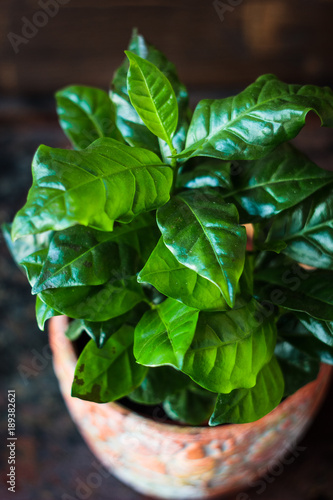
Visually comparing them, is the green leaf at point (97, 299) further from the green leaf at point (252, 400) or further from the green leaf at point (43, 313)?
the green leaf at point (252, 400)

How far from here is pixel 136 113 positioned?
686 mm

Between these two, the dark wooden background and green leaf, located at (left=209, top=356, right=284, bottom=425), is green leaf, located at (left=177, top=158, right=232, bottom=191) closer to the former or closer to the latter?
green leaf, located at (left=209, top=356, right=284, bottom=425)

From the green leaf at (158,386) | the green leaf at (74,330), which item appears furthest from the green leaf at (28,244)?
the green leaf at (158,386)

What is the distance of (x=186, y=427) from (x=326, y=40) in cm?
116

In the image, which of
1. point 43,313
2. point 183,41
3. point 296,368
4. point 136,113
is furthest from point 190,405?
point 183,41

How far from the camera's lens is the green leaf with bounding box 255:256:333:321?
62 centimetres

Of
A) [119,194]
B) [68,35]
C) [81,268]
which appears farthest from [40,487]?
[68,35]

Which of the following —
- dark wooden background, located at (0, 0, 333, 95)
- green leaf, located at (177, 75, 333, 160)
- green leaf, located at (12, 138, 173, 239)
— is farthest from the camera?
dark wooden background, located at (0, 0, 333, 95)

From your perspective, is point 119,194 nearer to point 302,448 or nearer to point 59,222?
point 59,222

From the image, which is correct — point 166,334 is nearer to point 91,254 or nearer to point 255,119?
point 91,254

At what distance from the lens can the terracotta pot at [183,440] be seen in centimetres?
72

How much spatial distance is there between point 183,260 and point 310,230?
235 mm

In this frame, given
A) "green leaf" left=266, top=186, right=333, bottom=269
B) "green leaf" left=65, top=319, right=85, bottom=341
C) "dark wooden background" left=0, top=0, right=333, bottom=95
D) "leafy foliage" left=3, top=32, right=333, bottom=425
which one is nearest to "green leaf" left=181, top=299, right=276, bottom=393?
"leafy foliage" left=3, top=32, right=333, bottom=425

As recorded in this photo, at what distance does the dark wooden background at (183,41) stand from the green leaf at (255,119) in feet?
2.82
